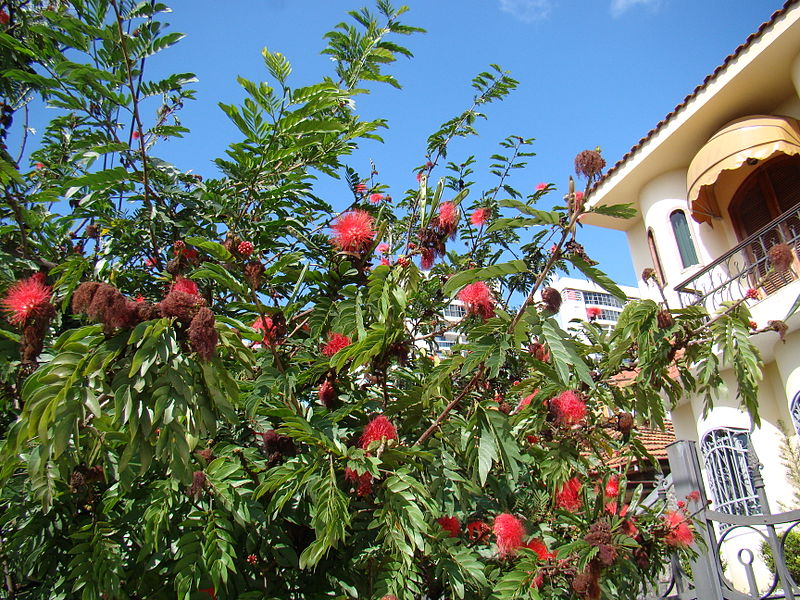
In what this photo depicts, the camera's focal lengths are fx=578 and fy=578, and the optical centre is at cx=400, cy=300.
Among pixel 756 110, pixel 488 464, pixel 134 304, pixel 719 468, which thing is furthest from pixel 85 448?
pixel 756 110

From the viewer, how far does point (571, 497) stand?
2.95 metres

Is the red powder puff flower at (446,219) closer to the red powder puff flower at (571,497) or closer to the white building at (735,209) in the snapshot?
the red powder puff flower at (571,497)

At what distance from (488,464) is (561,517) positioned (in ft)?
3.21

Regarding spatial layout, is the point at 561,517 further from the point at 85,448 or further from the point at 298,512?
the point at 85,448

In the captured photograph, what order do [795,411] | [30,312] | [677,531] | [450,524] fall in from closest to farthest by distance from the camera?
[30,312] → [450,524] → [677,531] → [795,411]

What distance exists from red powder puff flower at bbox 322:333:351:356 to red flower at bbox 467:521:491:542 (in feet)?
3.66

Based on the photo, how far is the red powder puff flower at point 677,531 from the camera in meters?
2.95

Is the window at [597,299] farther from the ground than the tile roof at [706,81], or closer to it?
farther from the ground

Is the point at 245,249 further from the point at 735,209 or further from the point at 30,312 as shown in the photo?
the point at 735,209

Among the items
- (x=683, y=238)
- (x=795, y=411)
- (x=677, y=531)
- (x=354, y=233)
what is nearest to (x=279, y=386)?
(x=354, y=233)

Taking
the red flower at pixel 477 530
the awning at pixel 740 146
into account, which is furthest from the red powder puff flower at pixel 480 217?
the awning at pixel 740 146

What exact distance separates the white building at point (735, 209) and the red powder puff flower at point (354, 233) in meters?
6.81

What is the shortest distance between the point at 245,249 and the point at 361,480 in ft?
3.22

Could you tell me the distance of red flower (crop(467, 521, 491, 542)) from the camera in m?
2.74
